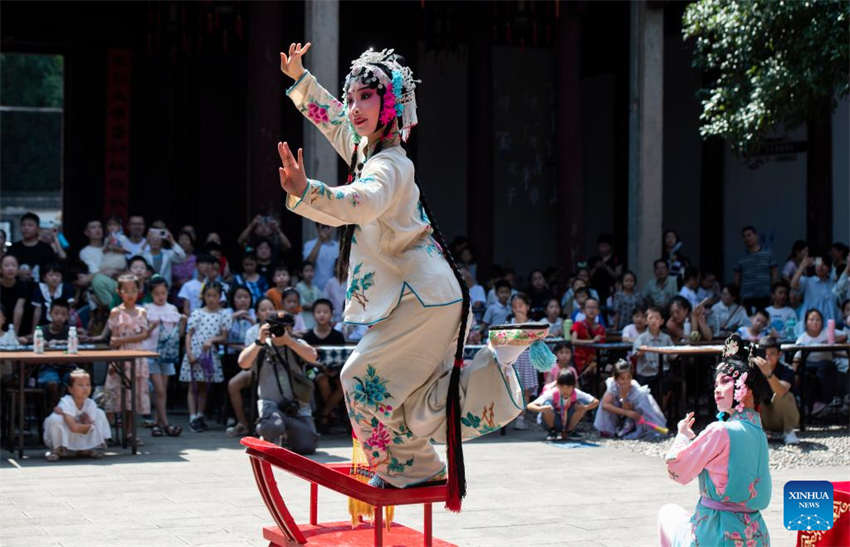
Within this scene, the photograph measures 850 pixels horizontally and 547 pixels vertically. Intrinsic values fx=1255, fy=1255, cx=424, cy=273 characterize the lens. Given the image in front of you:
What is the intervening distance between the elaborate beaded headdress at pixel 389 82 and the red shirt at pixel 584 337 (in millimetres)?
6643

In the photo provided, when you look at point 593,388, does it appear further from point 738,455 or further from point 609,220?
point 609,220

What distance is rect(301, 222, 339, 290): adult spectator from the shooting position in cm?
1130

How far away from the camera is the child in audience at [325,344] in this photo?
32.0ft

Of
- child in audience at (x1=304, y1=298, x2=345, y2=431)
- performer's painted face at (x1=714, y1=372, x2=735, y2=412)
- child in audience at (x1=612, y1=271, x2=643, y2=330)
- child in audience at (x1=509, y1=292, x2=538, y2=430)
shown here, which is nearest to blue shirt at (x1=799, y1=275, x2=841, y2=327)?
child in audience at (x1=612, y1=271, x2=643, y2=330)

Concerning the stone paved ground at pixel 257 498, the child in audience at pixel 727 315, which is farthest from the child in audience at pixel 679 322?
the stone paved ground at pixel 257 498

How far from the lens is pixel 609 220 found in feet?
62.0

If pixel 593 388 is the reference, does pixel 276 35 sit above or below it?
above

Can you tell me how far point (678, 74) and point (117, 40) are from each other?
7911mm

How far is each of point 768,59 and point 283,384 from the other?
15.8 feet

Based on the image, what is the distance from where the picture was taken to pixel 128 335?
9336mm

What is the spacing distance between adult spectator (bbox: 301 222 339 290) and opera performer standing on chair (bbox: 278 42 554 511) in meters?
6.99

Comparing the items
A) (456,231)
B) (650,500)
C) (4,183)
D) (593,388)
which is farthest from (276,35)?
(4,183)

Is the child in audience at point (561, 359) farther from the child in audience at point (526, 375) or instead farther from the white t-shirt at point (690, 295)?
the white t-shirt at point (690, 295)

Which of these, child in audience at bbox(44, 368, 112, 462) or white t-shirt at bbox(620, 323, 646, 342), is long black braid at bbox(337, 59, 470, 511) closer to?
child in audience at bbox(44, 368, 112, 462)
